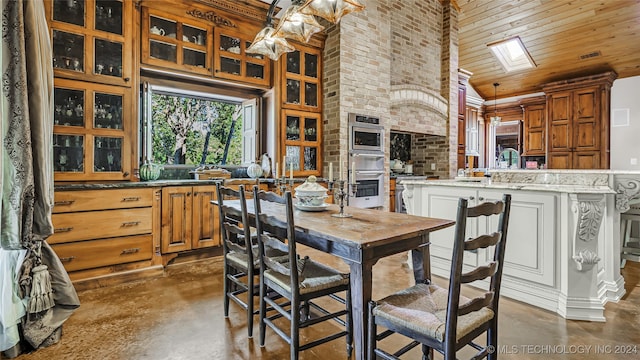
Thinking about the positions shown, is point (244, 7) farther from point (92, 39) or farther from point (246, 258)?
point (246, 258)

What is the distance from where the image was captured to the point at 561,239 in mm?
2342

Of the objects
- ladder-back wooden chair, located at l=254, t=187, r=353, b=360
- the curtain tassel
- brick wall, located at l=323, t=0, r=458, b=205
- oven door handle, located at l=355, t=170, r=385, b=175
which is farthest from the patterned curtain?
oven door handle, located at l=355, t=170, r=385, b=175

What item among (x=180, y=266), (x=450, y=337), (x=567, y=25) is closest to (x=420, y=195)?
(x=450, y=337)

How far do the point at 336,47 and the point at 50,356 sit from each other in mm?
4278

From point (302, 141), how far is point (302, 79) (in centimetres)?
88

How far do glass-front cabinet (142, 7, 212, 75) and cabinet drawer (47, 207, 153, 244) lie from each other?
1.61 meters

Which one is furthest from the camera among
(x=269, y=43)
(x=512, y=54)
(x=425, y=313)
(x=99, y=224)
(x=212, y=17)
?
(x=512, y=54)

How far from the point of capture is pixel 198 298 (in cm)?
255

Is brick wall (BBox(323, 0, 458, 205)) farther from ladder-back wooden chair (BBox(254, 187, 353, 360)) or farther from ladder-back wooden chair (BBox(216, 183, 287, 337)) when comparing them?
ladder-back wooden chair (BBox(254, 187, 353, 360))

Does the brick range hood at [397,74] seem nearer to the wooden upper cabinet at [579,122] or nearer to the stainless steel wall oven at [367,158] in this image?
the stainless steel wall oven at [367,158]

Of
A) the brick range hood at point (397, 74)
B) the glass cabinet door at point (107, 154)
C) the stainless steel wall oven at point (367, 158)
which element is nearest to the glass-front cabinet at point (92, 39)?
the glass cabinet door at point (107, 154)

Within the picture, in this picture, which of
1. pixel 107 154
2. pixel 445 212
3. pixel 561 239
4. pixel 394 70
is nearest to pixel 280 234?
pixel 445 212

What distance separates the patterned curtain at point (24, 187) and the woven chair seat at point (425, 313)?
79.7 inches

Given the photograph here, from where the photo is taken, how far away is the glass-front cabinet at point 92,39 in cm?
281
